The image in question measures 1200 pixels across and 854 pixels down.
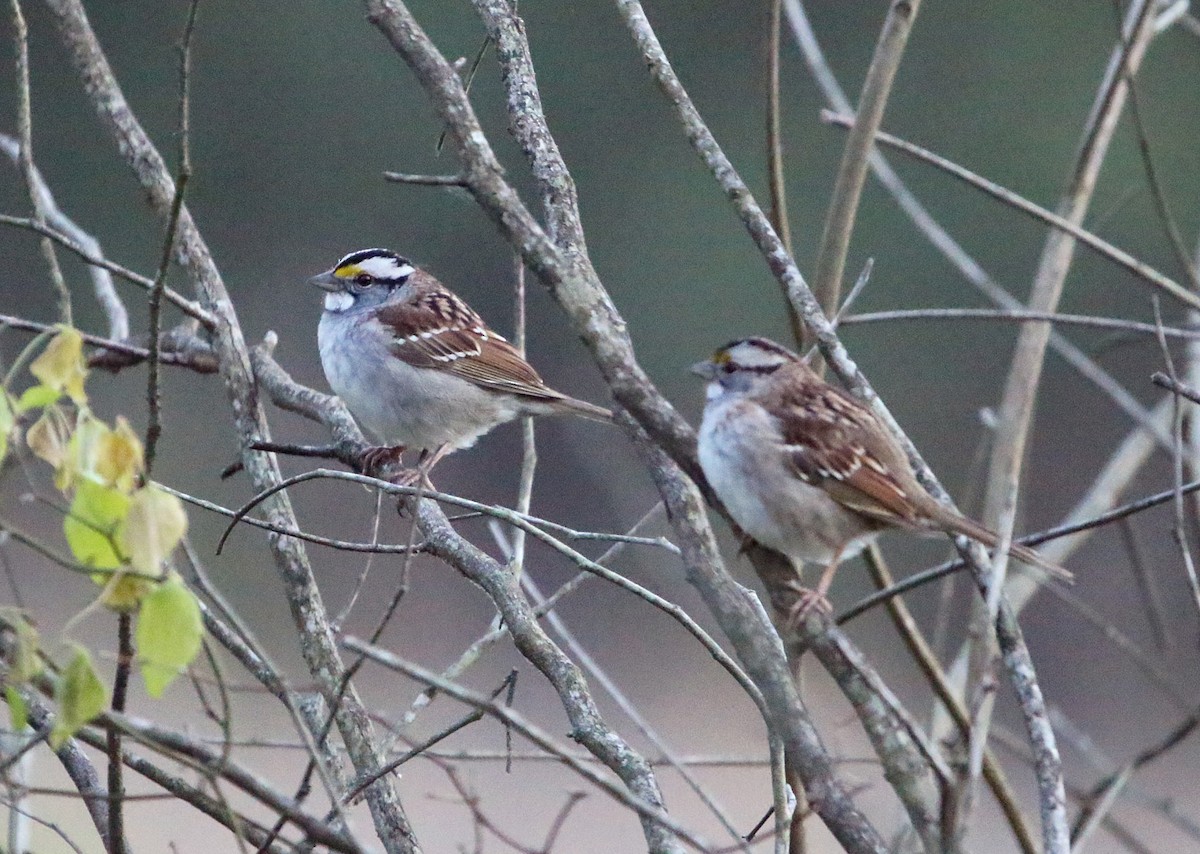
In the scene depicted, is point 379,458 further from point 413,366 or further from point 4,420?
point 4,420

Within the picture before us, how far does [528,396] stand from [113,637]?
21.3ft

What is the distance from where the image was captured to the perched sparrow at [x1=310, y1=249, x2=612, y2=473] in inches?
206

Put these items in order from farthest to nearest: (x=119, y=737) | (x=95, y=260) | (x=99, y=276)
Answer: (x=99, y=276) < (x=95, y=260) < (x=119, y=737)

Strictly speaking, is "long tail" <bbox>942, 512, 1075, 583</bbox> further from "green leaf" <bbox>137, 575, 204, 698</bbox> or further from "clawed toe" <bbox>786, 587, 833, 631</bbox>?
"green leaf" <bbox>137, 575, 204, 698</bbox>

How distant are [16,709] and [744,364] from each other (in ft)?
7.34

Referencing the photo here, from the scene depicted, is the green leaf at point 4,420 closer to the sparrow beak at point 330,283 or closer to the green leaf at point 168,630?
the green leaf at point 168,630

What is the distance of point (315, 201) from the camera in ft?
54.1

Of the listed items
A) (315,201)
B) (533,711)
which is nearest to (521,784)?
(533,711)

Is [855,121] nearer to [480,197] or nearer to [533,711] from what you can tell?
[480,197]

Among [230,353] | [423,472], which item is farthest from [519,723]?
[423,472]

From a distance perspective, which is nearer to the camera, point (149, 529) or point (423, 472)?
point (149, 529)

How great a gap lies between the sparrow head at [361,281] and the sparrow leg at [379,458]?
91 centimetres

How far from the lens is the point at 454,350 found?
5449 millimetres

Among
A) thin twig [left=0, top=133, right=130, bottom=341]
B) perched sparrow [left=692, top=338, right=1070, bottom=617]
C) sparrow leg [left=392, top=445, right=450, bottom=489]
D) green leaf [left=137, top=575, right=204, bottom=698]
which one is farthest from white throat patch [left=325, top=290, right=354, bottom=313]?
green leaf [left=137, top=575, right=204, bottom=698]
